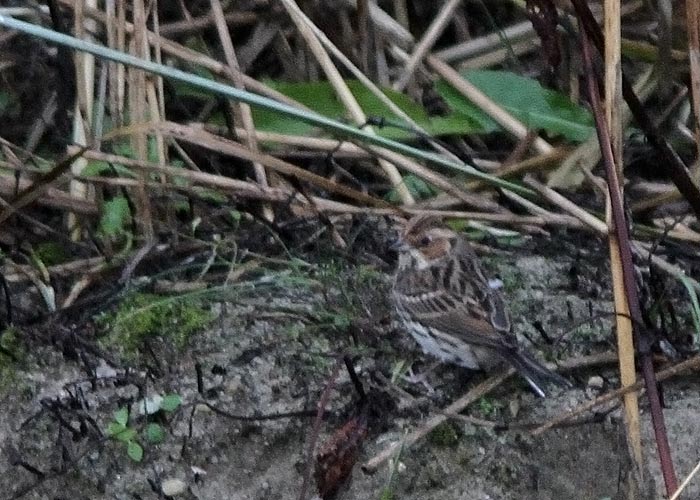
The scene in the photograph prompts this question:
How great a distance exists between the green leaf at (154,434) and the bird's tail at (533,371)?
77cm

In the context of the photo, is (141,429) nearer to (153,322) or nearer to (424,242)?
(153,322)

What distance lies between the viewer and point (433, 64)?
412cm

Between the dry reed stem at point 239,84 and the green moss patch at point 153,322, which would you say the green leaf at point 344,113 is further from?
the green moss patch at point 153,322

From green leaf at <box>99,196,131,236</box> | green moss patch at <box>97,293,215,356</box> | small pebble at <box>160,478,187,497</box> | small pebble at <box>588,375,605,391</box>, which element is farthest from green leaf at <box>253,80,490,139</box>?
small pebble at <box>160,478,187,497</box>

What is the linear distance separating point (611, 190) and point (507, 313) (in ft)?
2.18

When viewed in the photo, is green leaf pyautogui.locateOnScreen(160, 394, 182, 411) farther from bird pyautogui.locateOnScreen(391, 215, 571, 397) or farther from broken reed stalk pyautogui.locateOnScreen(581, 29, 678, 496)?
broken reed stalk pyautogui.locateOnScreen(581, 29, 678, 496)

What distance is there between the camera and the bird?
9.27 feet

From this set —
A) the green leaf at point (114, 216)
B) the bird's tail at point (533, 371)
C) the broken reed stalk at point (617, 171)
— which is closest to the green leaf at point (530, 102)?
the green leaf at point (114, 216)

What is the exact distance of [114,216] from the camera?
3.50m

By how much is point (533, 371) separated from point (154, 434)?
0.83 meters

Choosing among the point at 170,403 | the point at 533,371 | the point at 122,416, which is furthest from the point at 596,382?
the point at 122,416

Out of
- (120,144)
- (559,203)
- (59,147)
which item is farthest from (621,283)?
(59,147)

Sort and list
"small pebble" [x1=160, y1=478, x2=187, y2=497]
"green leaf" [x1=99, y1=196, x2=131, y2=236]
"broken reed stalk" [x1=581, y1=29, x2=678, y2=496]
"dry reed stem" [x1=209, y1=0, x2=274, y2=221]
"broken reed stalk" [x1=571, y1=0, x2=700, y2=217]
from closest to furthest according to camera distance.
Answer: "broken reed stalk" [x1=581, y1=29, x2=678, y2=496] < "broken reed stalk" [x1=571, y1=0, x2=700, y2=217] < "small pebble" [x1=160, y1=478, x2=187, y2=497] < "green leaf" [x1=99, y1=196, x2=131, y2=236] < "dry reed stem" [x1=209, y1=0, x2=274, y2=221]

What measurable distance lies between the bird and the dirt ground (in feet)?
0.22
